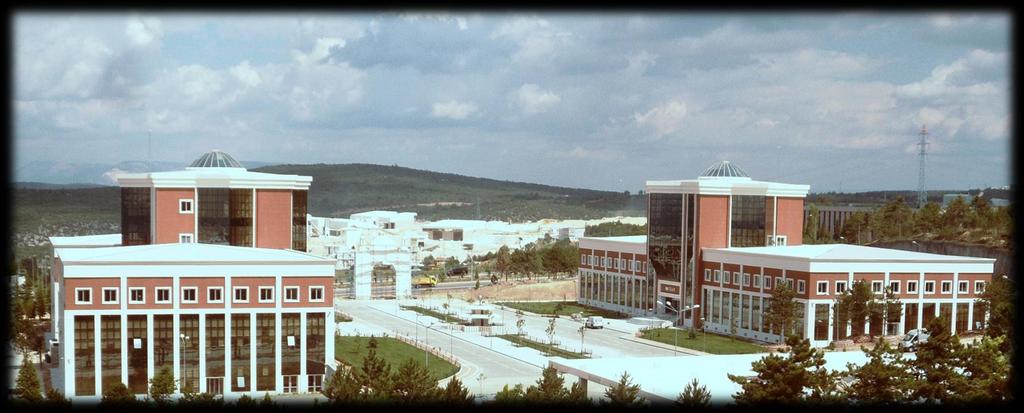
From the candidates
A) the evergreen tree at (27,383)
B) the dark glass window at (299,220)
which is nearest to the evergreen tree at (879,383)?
the evergreen tree at (27,383)

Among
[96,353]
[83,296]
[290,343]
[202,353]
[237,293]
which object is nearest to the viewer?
[83,296]

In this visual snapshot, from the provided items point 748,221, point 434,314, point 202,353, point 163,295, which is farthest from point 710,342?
point 163,295

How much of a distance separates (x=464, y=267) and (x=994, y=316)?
25.3 metres

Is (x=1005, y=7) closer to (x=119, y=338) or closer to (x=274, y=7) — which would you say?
(x=274, y=7)

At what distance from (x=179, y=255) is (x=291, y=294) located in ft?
5.44

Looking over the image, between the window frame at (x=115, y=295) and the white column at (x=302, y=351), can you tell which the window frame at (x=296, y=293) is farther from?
the window frame at (x=115, y=295)

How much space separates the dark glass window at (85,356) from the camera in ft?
45.2

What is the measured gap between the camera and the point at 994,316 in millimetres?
17609

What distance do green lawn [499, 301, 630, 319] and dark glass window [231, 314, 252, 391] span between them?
11.6 meters

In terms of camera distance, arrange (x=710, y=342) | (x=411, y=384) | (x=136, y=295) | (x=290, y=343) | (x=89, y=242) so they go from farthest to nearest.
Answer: (x=89, y=242) < (x=710, y=342) < (x=290, y=343) < (x=136, y=295) < (x=411, y=384)

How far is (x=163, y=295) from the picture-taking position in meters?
14.1

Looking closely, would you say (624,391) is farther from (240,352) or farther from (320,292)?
(240,352)

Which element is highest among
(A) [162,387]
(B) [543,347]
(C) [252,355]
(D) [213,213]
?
(D) [213,213]

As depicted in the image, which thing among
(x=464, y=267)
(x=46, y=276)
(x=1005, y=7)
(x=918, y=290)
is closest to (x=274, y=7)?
(x=1005, y=7)
